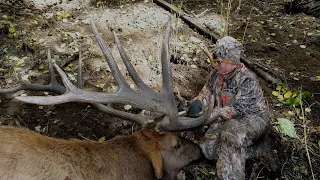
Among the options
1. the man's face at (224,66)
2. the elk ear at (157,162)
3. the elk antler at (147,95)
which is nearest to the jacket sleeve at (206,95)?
the man's face at (224,66)

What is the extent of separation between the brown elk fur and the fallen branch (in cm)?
260

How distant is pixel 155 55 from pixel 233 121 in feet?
9.74

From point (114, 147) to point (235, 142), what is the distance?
4.22 ft

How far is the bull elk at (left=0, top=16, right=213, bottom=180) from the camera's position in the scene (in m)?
3.33

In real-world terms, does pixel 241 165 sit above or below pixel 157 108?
below

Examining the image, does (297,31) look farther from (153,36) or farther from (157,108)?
(157,108)

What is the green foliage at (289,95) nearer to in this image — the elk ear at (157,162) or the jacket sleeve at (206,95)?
the jacket sleeve at (206,95)

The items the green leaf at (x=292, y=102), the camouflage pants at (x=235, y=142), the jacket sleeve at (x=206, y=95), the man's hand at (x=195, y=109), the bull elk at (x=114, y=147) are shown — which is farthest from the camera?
the green leaf at (x=292, y=102)

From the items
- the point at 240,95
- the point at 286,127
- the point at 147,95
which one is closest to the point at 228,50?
the point at 240,95

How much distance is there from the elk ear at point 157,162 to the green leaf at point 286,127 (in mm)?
2174

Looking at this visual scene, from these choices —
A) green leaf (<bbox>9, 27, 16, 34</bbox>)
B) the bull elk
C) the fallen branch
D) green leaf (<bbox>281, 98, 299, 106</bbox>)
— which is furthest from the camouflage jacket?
green leaf (<bbox>9, 27, 16, 34</bbox>)

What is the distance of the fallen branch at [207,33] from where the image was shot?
20.6 feet

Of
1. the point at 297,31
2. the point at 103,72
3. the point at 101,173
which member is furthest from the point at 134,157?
the point at 297,31

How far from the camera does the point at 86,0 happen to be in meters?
9.02
